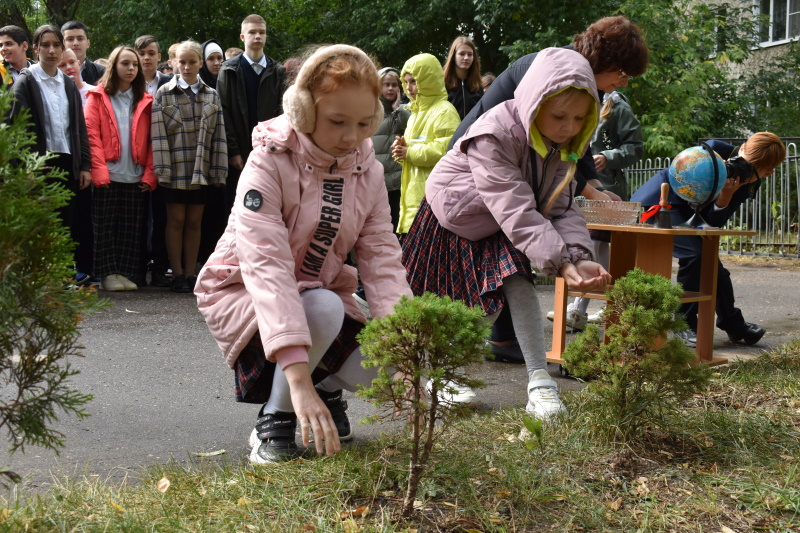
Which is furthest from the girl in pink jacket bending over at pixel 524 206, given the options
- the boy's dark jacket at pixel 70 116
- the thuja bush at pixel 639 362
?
the boy's dark jacket at pixel 70 116

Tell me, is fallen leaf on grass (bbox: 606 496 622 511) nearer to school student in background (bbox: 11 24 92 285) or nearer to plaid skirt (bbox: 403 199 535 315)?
plaid skirt (bbox: 403 199 535 315)

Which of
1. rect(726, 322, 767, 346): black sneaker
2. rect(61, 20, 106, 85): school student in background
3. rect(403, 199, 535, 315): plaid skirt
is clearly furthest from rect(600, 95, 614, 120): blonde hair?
rect(61, 20, 106, 85): school student in background

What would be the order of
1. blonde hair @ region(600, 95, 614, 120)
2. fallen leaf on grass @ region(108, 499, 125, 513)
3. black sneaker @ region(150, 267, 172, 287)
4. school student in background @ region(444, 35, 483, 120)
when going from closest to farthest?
fallen leaf on grass @ region(108, 499, 125, 513) → blonde hair @ region(600, 95, 614, 120) → school student in background @ region(444, 35, 483, 120) → black sneaker @ region(150, 267, 172, 287)

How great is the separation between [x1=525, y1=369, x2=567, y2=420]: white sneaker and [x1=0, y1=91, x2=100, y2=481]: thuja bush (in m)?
2.02

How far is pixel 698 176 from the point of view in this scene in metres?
5.17

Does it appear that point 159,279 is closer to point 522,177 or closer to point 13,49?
point 13,49

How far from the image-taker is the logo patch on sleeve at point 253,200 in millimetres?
2939

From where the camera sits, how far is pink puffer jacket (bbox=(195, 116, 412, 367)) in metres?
2.89

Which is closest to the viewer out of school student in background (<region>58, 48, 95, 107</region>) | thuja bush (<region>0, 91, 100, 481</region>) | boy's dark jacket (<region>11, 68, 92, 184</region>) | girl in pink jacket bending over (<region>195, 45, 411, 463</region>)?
thuja bush (<region>0, 91, 100, 481</region>)

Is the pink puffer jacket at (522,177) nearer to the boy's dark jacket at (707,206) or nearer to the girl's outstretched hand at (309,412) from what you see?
the girl's outstretched hand at (309,412)

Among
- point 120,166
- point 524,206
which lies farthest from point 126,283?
point 524,206

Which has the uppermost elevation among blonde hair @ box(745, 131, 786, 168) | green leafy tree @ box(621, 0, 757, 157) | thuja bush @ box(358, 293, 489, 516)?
green leafy tree @ box(621, 0, 757, 157)

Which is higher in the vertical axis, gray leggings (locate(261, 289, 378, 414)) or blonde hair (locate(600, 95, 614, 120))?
blonde hair (locate(600, 95, 614, 120))

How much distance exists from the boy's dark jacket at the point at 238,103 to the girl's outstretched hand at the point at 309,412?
226 inches
